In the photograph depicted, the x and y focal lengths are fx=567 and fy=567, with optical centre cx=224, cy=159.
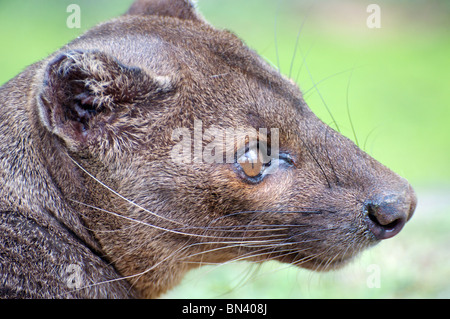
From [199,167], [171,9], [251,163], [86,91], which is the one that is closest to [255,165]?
[251,163]

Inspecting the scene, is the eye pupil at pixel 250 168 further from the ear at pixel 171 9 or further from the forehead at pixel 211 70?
the ear at pixel 171 9

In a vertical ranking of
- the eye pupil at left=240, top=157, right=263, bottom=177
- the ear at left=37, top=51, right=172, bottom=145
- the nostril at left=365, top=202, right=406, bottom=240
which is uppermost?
the ear at left=37, top=51, right=172, bottom=145

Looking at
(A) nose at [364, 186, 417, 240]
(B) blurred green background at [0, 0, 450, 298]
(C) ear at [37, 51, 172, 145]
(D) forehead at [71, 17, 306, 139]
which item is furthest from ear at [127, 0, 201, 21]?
(B) blurred green background at [0, 0, 450, 298]

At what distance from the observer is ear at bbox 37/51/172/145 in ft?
12.2

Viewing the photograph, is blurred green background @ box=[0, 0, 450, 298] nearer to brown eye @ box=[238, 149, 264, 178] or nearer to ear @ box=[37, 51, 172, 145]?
brown eye @ box=[238, 149, 264, 178]

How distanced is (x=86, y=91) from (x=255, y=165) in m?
1.29

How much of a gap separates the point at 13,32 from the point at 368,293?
50.8 ft

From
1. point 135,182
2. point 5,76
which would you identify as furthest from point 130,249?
point 5,76

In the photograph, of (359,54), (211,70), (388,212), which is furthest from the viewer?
(359,54)

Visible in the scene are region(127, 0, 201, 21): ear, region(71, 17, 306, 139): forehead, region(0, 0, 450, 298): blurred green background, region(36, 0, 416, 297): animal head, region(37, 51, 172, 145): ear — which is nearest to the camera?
region(37, 51, 172, 145): ear

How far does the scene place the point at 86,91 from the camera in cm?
388

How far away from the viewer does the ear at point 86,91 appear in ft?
12.2

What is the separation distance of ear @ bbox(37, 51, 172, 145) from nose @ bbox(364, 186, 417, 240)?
1.71m

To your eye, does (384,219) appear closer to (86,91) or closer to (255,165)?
(255,165)
